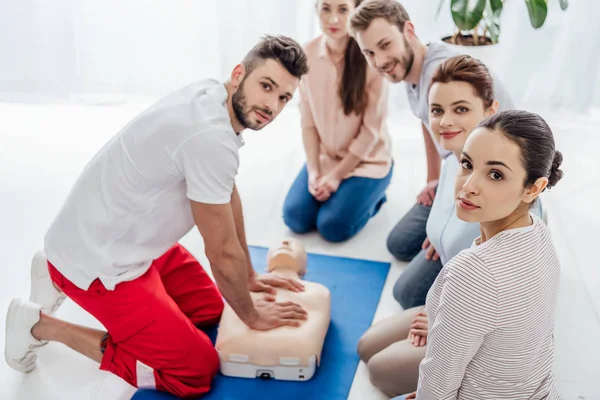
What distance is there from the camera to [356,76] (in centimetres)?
246

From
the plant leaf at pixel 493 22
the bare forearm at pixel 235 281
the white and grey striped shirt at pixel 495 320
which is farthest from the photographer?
the plant leaf at pixel 493 22

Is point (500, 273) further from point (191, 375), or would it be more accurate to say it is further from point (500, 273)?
point (191, 375)

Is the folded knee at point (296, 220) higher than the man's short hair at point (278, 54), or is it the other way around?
the man's short hair at point (278, 54)

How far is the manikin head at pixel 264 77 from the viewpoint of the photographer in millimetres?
1719

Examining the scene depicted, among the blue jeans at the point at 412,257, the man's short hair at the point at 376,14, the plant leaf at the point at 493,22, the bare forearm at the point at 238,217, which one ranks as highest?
the man's short hair at the point at 376,14

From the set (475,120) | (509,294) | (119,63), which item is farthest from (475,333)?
(119,63)

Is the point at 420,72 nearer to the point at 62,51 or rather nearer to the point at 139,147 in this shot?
the point at 139,147

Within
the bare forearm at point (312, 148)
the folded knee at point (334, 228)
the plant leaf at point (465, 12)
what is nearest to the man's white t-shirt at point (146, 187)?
the folded knee at point (334, 228)

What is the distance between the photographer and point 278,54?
172 centimetres

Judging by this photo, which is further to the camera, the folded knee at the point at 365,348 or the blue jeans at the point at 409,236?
the blue jeans at the point at 409,236

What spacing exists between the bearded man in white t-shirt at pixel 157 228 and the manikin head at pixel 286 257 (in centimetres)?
29

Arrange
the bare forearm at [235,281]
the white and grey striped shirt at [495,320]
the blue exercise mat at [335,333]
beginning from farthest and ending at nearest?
the blue exercise mat at [335,333]
the bare forearm at [235,281]
the white and grey striped shirt at [495,320]

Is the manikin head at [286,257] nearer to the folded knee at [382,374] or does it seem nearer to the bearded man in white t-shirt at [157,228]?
the bearded man in white t-shirt at [157,228]

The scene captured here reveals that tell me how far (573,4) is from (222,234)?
7.56ft
